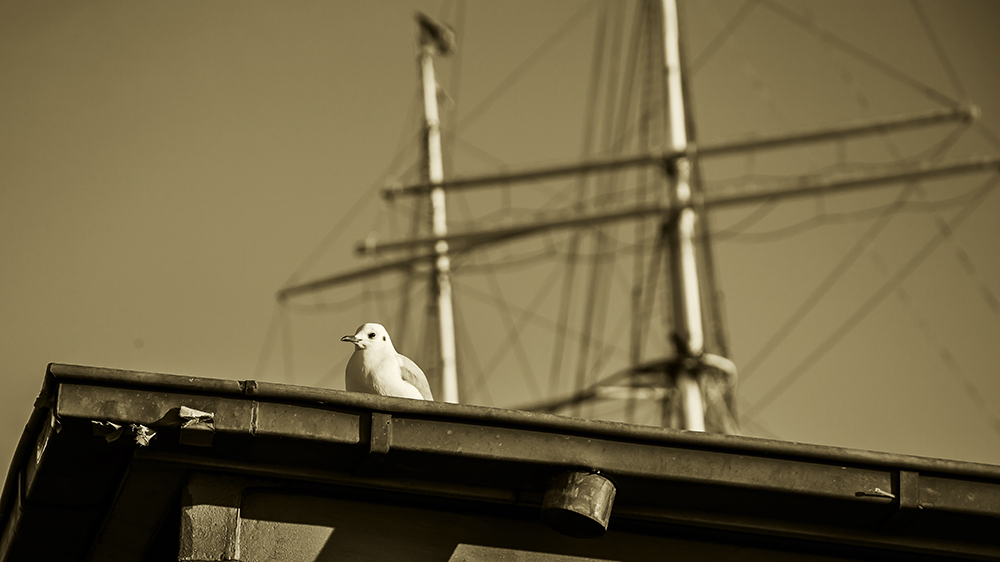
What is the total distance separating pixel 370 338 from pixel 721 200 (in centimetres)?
1861

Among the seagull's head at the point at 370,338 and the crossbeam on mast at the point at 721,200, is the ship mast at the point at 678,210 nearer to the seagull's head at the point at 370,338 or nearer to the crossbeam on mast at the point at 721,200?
the crossbeam on mast at the point at 721,200

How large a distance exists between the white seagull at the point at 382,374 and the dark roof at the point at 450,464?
3.33ft

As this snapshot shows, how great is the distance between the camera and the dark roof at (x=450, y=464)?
248 inches

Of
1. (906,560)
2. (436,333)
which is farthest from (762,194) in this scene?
(906,560)

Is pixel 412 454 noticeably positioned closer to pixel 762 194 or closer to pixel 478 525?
pixel 478 525

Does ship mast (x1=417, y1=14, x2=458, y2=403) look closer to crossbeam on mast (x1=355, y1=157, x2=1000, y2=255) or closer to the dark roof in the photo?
crossbeam on mast (x1=355, y1=157, x2=1000, y2=255)

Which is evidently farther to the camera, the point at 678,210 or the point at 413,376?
the point at 678,210

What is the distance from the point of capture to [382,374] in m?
7.72

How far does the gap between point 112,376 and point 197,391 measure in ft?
1.27

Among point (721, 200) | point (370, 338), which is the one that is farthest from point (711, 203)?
point (370, 338)

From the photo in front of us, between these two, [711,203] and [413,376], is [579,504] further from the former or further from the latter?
[711,203]

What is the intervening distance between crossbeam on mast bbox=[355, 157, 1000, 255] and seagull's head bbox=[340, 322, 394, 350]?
17.7 meters

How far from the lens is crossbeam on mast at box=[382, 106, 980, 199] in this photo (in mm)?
25250

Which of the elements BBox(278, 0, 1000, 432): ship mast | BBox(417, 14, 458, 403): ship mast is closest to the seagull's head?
BBox(278, 0, 1000, 432): ship mast
